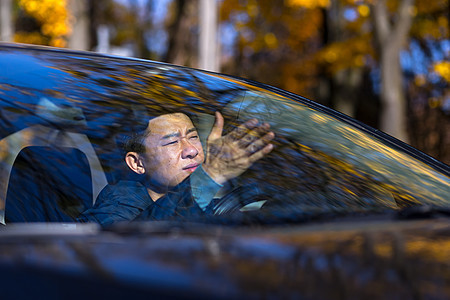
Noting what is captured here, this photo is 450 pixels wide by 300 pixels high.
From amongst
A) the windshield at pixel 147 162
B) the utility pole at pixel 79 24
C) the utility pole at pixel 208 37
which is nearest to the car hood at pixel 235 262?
the windshield at pixel 147 162

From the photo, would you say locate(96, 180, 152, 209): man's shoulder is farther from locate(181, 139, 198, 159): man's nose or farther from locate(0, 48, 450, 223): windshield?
locate(181, 139, 198, 159): man's nose

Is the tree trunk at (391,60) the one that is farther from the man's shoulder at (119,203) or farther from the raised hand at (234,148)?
the man's shoulder at (119,203)

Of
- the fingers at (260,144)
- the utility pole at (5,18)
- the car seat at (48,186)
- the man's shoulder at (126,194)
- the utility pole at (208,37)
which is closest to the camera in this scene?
the car seat at (48,186)

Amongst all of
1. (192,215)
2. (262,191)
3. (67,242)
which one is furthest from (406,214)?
(67,242)

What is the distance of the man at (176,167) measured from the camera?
1928 millimetres

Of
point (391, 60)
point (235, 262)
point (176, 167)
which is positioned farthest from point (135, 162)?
point (391, 60)

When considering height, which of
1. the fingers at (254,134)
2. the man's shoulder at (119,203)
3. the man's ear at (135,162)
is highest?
the fingers at (254,134)

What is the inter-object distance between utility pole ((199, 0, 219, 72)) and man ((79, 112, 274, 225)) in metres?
8.06

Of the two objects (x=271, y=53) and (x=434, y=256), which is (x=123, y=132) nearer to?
(x=434, y=256)

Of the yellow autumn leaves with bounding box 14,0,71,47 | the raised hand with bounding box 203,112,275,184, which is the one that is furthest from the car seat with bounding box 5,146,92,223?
the yellow autumn leaves with bounding box 14,0,71,47

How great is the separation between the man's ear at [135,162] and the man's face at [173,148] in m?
0.04

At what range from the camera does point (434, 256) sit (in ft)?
4.26

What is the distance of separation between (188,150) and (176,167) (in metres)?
0.07

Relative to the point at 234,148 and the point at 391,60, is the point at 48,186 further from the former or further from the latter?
the point at 391,60
